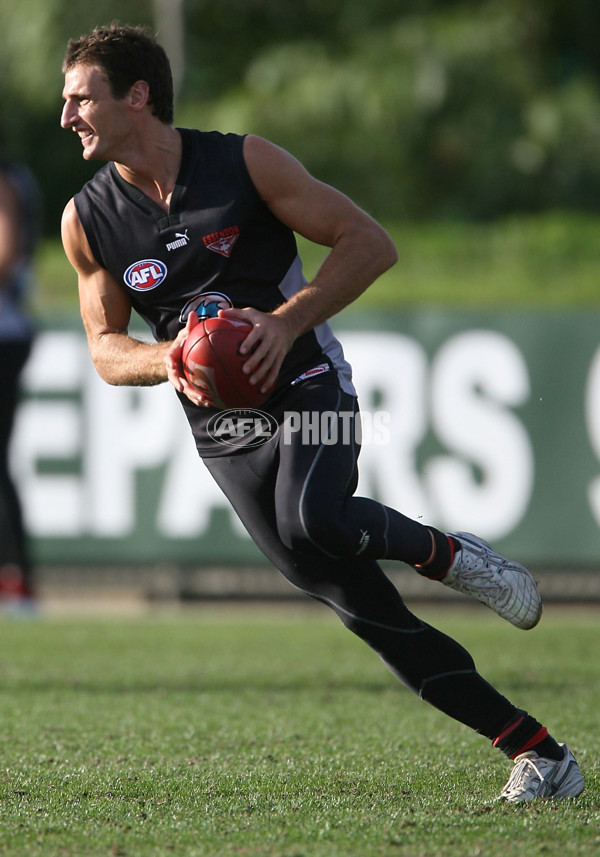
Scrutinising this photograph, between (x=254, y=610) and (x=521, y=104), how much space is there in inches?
398

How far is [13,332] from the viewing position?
852cm

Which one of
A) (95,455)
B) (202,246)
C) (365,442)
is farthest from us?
(95,455)

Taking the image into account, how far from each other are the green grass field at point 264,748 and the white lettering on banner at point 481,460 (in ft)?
3.07

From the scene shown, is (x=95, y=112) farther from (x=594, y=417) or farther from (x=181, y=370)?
(x=594, y=417)

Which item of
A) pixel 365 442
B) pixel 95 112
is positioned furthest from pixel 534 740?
pixel 365 442

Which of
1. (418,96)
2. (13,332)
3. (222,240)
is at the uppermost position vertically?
(418,96)

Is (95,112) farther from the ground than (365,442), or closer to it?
farther from the ground

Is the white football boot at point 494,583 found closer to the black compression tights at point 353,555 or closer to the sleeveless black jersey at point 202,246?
the black compression tights at point 353,555

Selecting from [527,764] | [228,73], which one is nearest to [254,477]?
[527,764]

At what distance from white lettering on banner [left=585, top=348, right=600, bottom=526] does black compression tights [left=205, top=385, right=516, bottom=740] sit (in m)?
5.19

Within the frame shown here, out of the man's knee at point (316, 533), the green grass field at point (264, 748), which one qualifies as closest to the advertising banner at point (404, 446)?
the green grass field at point (264, 748)

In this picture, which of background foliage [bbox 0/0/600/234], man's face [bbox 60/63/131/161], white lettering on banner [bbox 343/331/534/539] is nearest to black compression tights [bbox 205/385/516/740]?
man's face [bbox 60/63/131/161]

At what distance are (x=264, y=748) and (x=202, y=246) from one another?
1815mm

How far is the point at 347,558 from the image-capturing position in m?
3.73
